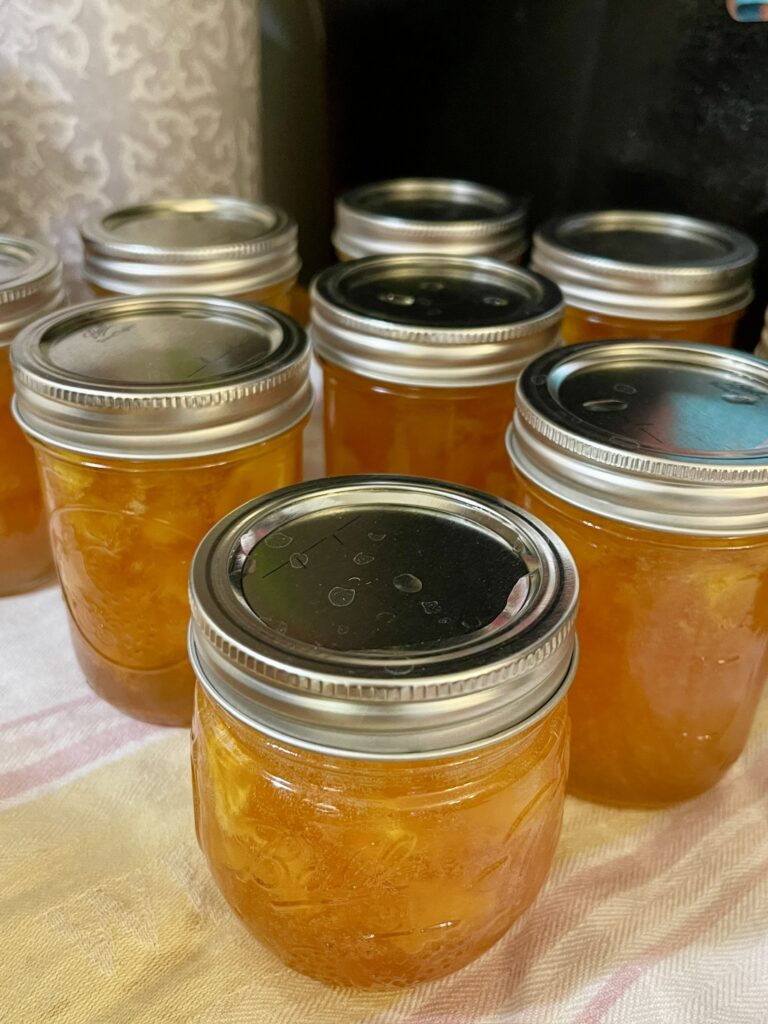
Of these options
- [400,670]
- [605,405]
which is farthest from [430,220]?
[400,670]

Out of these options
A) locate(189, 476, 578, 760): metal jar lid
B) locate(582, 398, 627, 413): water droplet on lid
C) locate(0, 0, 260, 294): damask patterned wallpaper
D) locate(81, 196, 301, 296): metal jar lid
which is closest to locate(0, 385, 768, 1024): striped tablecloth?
locate(189, 476, 578, 760): metal jar lid

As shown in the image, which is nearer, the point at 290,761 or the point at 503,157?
the point at 290,761

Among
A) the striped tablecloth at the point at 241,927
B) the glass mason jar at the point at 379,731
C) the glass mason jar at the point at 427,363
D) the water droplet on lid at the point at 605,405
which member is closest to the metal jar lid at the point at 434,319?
the glass mason jar at the point at 427,363

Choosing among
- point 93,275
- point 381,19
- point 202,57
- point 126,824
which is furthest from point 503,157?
point 126,824

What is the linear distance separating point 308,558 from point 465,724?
0.13 meters

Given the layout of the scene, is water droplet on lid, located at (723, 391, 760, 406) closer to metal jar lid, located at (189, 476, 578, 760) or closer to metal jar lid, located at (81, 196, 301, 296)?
metal jar lid, located at (189, 476, 578, 760)

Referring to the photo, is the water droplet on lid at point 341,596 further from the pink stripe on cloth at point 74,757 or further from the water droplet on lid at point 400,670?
Answer: the pink stripe on cloth at point 74,757

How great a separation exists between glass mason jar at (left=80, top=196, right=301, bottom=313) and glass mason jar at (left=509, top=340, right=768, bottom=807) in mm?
320

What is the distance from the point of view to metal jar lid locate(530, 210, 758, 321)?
827mm

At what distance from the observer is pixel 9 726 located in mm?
679

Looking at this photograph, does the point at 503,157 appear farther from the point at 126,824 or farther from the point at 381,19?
the point at 126,824

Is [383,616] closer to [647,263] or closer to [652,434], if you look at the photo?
[652,434]

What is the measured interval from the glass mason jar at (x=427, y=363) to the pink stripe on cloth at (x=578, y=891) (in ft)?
0.96

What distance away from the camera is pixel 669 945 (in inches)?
21.3
